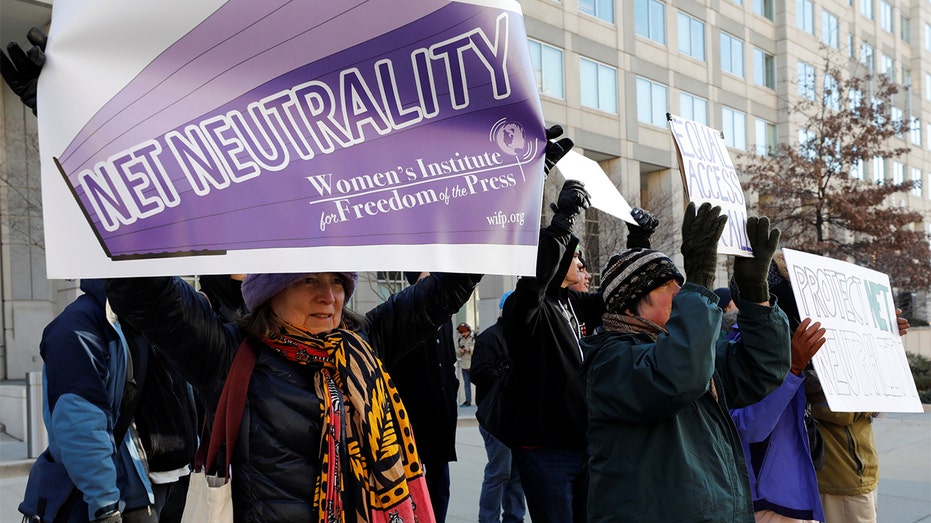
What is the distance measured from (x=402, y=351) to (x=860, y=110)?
2288cm

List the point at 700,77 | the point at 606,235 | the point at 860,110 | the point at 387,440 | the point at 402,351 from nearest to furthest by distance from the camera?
1. the point at 387,440
2. the point at 402,351
3. the point at 606,235
4. the point at 860,110
5. the point at 700,77

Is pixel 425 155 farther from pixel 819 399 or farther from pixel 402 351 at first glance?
pixel 819 399

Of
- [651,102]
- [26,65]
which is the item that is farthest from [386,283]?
[26,65]

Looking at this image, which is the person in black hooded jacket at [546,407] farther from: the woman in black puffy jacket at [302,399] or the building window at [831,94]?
the building window at [831,94]

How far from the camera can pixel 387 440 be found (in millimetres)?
2363

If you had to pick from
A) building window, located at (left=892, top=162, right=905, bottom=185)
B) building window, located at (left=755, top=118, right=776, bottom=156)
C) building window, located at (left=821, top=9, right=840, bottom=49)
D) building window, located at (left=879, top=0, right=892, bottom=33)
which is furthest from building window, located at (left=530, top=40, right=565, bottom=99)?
building window, located at (left=879, top=0, right=892, bottom=33)

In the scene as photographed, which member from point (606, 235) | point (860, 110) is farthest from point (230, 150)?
point (860, 110)

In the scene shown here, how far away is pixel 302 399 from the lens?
89.8 inches

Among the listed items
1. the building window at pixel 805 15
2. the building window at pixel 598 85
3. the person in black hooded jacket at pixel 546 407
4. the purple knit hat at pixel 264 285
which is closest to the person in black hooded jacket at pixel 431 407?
the person in black hooded jacket at pixel 546 407

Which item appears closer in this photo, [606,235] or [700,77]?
[606,235]

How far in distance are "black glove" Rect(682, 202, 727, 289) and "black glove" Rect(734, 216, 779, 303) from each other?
35cm

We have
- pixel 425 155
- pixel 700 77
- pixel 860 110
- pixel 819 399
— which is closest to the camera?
pixel 425 155

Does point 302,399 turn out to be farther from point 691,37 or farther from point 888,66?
point 888,66

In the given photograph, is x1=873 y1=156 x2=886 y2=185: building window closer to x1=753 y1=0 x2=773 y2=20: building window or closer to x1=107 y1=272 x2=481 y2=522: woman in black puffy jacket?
x1=753 y1=0 x2=773 y2=20: building window
